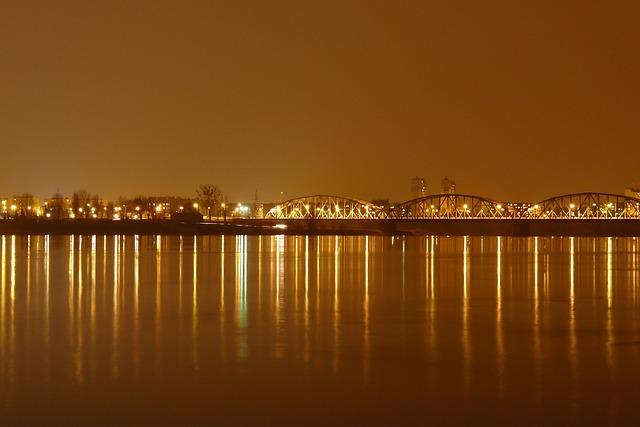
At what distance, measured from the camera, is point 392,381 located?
39.2 ft

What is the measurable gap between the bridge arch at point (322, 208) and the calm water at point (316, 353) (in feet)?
479

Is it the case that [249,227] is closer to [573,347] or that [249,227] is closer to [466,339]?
[466,339]

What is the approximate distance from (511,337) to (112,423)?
28.1ft

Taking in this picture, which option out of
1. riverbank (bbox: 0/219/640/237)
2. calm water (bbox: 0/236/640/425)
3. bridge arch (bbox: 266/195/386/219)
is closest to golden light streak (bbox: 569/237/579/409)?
calm water (bbox: 0/236/640/425)

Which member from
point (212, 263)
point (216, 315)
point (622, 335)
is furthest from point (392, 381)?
point (212, 263)

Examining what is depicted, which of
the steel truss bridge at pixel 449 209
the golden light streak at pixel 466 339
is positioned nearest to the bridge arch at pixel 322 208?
the steel truss bridge at pixel 449 209

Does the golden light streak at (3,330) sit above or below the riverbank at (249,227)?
below

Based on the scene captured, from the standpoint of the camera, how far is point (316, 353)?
46.6 ft

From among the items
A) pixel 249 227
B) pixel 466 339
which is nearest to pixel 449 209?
pixel 249 227

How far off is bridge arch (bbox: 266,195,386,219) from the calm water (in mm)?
145991

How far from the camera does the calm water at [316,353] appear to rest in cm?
1052

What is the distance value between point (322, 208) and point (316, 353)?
6302 inches

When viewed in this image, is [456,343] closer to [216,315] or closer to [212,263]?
[216,315]

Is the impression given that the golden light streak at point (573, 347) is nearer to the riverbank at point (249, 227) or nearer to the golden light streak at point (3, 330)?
the golden light streak at point (3, 330)
